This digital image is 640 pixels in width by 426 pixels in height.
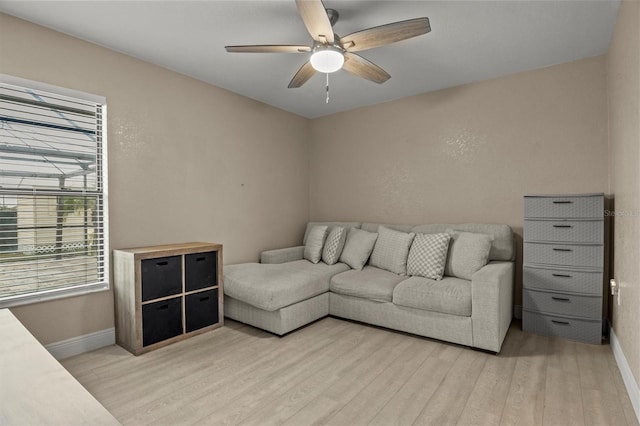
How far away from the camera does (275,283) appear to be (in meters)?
3.03

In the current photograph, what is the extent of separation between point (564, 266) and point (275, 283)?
8.07 feet

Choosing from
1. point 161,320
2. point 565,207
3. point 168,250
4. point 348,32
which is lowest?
point 161,320

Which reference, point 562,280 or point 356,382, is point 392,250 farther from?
point 356,382

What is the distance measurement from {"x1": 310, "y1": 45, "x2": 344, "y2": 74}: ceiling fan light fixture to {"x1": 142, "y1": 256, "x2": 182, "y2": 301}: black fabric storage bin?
195 centimetres

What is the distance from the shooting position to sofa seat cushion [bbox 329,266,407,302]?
310 centimetres

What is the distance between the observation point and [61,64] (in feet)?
8.45

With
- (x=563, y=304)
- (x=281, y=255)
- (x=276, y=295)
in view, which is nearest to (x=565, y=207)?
(x=563, y=304)

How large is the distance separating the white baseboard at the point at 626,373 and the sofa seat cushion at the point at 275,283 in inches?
89.8

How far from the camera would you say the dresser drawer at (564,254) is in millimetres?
2701

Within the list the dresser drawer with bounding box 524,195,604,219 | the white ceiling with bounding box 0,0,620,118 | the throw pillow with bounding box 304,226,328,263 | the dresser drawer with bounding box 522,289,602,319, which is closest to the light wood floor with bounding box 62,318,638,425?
the dresser drawer with bounding box 522,289,602,319

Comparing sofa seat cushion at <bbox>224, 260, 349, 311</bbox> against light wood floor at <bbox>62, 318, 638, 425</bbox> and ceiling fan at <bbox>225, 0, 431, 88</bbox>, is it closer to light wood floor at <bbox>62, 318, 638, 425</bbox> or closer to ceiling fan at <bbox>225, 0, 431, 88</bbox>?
light wood floor at <bbox>62, 318, 638, 425</bbox>

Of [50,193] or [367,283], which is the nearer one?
[50,193]

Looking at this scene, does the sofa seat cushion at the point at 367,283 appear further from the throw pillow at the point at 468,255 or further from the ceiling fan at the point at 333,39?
the ceiling fan at the point at 333,39

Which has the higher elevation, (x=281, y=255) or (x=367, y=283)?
(x=281, y=255)
